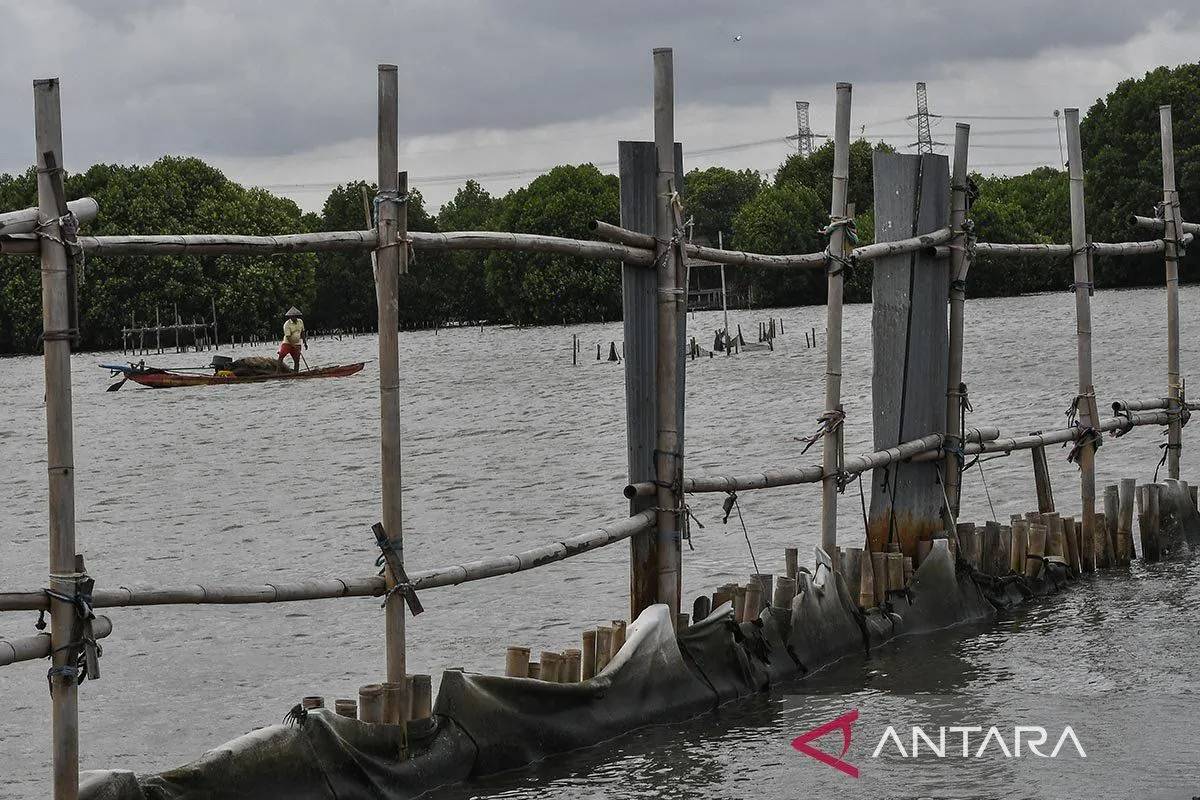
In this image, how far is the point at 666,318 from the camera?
21.7 feet

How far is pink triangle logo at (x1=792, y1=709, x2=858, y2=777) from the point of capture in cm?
604

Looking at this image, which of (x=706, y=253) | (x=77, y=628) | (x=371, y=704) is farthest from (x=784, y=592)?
(x=77, y=628)

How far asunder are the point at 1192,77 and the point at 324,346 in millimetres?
44066

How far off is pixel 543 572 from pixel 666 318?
27.2 feet

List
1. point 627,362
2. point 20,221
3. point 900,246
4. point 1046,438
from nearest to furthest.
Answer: point 20,221 → point 627,362 → point 900,246 → point 1046,438

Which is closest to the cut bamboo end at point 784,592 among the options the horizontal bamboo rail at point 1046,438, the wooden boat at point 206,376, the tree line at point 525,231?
the horizontal bamboo rail at point 1046,438

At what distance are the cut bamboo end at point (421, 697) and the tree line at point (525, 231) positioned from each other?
5721 centimetres

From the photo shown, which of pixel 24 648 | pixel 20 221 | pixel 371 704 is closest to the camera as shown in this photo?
pixel 20 221

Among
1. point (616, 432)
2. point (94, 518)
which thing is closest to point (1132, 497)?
point (94, 518)

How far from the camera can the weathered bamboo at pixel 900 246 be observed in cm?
783

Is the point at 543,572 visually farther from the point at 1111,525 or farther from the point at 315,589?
the point at 315,589

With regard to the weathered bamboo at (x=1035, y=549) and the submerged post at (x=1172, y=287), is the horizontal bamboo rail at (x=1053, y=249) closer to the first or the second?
the submerged post at (x=1172, y=287)

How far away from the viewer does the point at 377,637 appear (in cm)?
1194

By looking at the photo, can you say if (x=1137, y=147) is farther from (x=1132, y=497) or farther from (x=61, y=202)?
(x=61, y=202)
